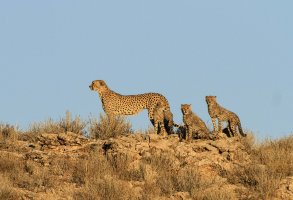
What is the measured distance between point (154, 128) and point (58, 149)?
235cm

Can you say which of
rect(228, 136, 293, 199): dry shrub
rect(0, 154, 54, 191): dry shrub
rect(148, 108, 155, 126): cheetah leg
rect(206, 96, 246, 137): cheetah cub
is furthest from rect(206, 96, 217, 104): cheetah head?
rect(0, 154, 54, 191): dry shrub

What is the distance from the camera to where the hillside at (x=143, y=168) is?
43.3ft

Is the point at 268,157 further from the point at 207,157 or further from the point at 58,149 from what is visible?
the point at 58,149

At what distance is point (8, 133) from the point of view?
16.4 metres

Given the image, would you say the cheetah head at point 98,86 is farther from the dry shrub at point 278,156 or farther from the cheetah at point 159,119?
the dry shrub at point 278,156

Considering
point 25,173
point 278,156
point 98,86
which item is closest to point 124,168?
point 25,173

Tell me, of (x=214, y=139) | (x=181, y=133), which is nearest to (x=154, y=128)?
(x=181, y=133)

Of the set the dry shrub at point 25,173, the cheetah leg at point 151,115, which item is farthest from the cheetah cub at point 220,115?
the dry shrub at point 25,173

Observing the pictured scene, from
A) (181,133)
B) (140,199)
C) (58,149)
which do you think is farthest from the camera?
(181,133)

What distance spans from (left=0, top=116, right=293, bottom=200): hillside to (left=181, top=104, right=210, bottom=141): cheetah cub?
0.21m

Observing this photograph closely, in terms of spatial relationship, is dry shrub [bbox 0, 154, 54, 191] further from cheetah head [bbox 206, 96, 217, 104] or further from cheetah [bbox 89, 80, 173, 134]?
cheetah head [bbox 206, 96, 217, 104]

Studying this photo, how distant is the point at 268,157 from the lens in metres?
14.7

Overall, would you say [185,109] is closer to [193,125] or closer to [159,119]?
[193,125]

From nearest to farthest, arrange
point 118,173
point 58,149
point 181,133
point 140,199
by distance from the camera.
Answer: point 140,199
point 118,173
point 58,149
point 181,133
